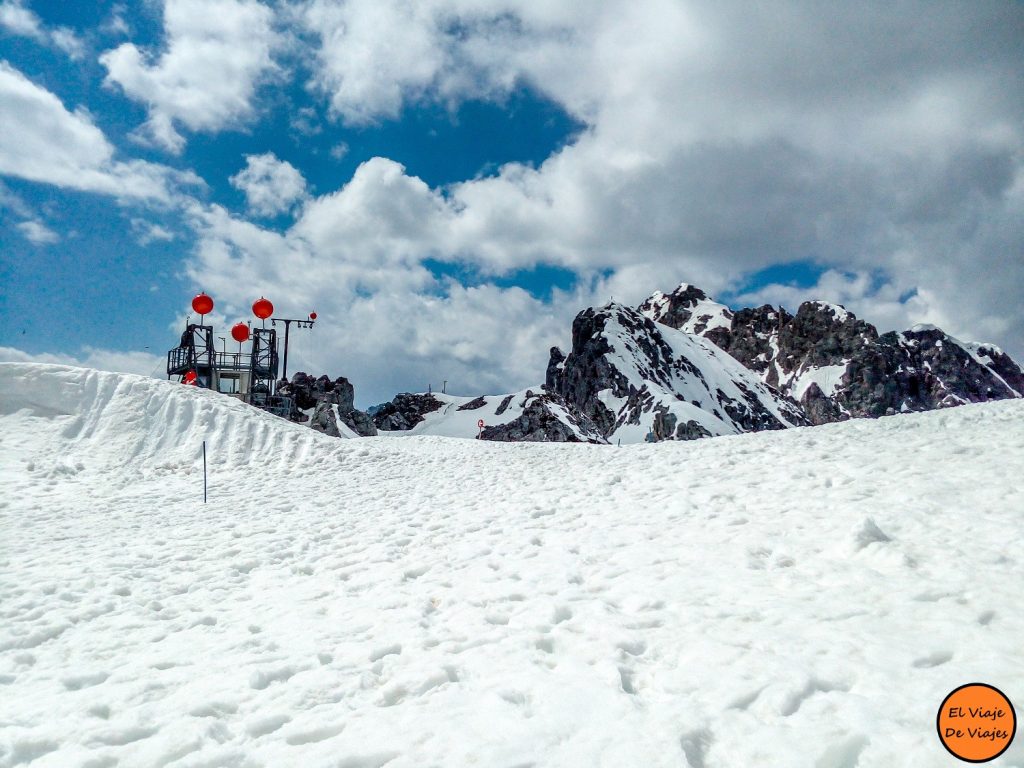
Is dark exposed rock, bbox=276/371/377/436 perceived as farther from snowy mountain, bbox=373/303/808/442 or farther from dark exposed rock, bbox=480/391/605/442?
dark exposed rock, bbox=480/391/605/442

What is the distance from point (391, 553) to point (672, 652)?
5.71 m

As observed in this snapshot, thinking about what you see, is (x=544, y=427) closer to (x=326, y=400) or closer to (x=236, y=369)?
(x=326, y=400)

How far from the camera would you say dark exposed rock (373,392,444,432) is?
12169 centimetres

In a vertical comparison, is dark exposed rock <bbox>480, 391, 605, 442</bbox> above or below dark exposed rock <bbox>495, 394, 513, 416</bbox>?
below

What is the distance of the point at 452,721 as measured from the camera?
4359 mm

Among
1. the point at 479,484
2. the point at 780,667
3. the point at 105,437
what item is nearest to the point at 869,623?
the point at 780,667

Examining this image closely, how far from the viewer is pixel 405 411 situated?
134 metres

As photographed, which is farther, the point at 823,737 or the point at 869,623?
the point at 869,623

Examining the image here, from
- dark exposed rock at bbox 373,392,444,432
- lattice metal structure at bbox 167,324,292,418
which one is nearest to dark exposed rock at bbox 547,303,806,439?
dark exposed rock at bbox 373,392,444,432

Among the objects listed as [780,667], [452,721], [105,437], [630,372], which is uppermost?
[630,372]

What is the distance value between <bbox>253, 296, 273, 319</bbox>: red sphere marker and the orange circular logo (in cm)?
4021

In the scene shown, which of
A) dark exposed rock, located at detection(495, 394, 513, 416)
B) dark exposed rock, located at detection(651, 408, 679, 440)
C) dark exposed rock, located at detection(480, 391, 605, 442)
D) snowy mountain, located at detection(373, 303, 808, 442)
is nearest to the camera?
dark exposed rock, located at detection(480, 391, 605, 442)

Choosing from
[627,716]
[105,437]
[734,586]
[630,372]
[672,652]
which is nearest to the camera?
[627,716]

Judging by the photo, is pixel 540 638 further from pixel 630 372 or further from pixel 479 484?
pixel 630 372
